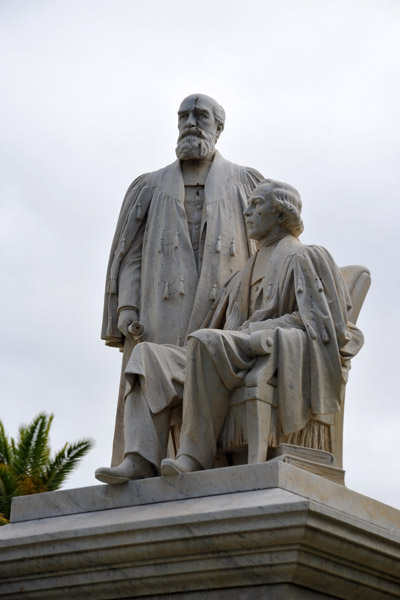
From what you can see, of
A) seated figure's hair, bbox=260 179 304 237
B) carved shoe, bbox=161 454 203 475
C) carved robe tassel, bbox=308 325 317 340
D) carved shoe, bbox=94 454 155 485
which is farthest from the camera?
seated figure's hair, bbox=260 179 304 237

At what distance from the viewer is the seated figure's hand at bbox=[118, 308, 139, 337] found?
888 centimetres

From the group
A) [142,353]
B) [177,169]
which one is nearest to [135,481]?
[142,353]

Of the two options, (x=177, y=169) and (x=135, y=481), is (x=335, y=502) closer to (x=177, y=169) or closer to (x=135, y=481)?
(x=135, y=481)

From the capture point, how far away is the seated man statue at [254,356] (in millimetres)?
7496

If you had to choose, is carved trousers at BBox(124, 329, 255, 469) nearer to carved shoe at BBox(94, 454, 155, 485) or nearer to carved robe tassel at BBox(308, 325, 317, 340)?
carved shoe at BBox(94, 454, 155, 485)

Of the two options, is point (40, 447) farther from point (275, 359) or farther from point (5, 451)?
point (275, 359)

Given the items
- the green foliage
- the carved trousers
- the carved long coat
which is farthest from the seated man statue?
the green foliage

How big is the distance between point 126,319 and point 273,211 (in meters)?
1.25

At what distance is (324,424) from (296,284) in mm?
822

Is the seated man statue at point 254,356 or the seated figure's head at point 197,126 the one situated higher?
the seated figure's head at point 197,126

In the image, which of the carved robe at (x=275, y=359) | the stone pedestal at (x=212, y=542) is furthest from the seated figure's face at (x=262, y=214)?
the stone pedestal at (x=212, y=542)

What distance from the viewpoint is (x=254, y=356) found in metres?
7.59

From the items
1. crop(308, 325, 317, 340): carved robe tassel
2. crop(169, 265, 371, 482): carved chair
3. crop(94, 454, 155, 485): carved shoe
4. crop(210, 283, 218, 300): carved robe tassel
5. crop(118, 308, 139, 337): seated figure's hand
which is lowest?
crop(94, 454, 155, 485): carved shoe

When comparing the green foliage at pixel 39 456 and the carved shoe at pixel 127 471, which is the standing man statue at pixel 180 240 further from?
the green foliage at pixel 39 456
